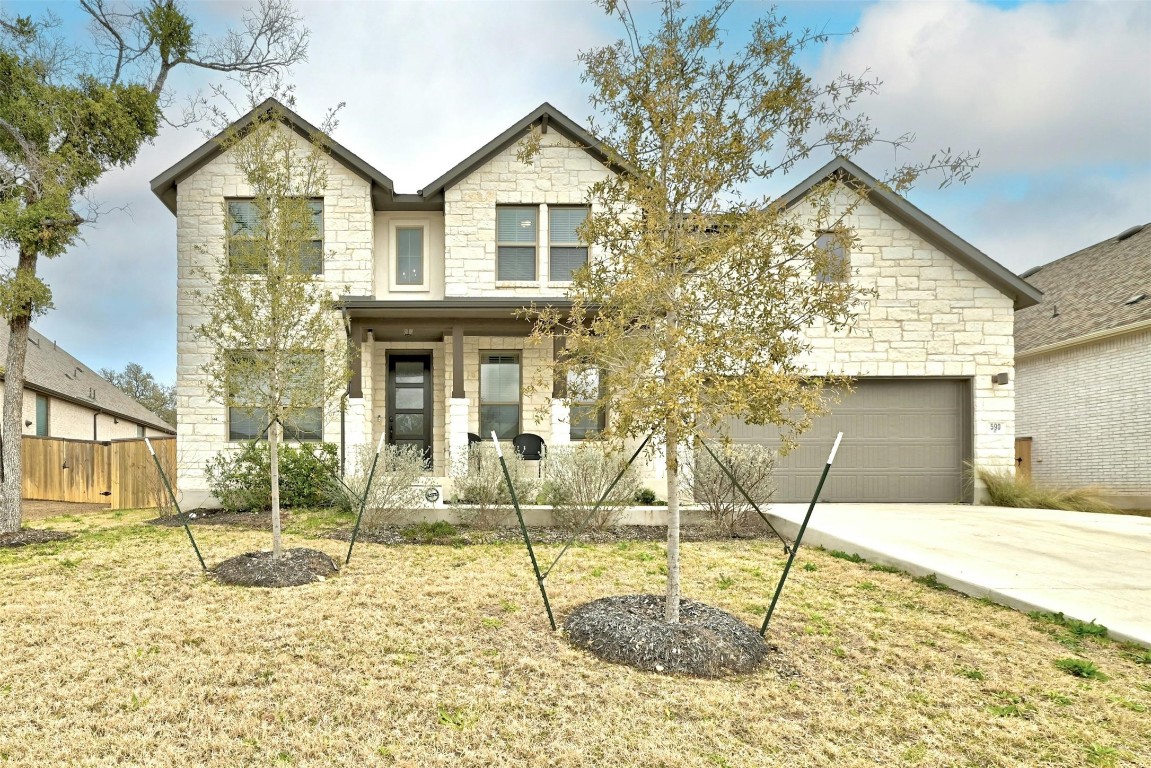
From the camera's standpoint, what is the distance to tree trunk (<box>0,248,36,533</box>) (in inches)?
343

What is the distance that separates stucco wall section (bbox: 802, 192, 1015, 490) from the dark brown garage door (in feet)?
1.11

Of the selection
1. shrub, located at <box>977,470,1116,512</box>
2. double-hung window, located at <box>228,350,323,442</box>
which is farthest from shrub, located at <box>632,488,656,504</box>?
shrub, located at <box>977,470,1116,512</box>

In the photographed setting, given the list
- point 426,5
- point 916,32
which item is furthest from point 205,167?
point 916,32

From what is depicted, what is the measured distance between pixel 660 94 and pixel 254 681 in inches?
181

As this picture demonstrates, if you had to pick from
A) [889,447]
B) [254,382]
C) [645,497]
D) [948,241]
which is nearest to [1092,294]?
[948,241]

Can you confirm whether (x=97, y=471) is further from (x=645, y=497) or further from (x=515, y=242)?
(x=645, y=497)

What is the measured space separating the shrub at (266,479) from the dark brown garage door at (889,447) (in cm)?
744

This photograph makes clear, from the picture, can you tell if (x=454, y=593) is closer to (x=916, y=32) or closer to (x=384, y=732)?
(x=384, y=732)

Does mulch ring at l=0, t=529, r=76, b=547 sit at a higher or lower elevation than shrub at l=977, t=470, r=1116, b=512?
lower

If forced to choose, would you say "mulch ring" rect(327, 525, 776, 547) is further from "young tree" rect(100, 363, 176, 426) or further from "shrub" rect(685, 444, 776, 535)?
"young tree" rect(100, 363, 176, 426)

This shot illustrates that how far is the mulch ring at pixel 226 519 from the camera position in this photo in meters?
9.50

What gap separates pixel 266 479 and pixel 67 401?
1440 centimetres

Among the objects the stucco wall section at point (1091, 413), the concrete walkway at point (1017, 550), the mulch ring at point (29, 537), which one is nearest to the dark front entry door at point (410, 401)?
the mulch ring at point (29, 537)

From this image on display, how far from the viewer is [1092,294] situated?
1457 centimetres
